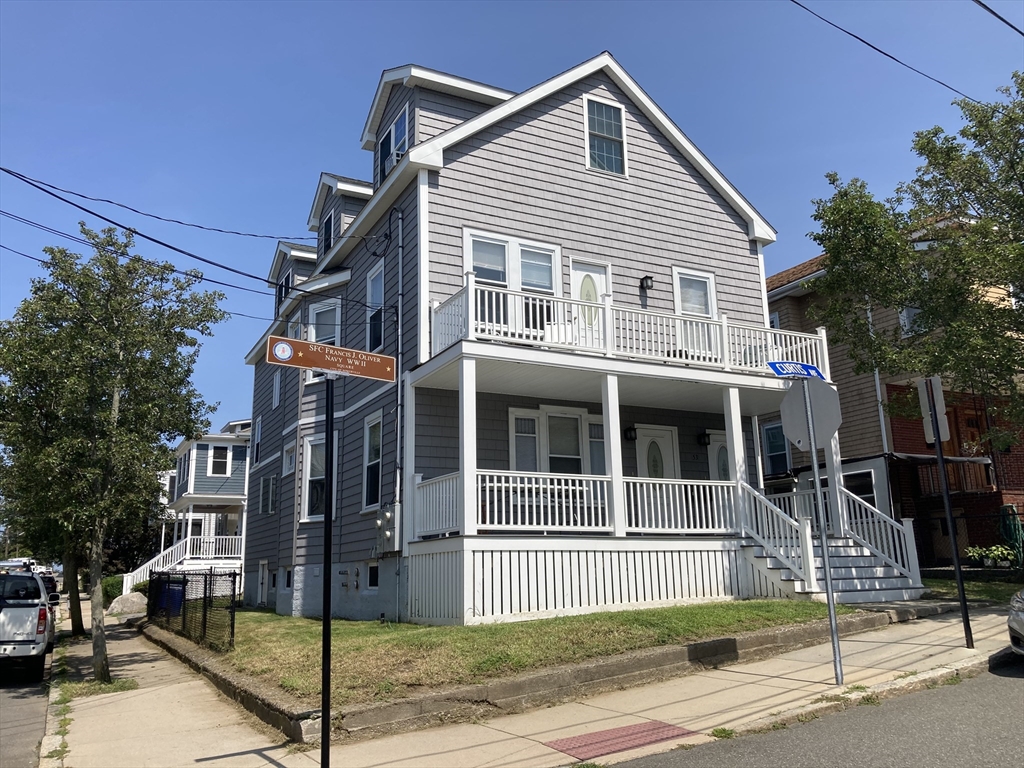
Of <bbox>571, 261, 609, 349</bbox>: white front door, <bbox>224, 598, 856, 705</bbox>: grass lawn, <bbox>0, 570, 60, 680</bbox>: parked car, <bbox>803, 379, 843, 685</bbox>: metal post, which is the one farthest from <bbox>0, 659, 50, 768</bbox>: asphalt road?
<bbox>571, 261, 609, 349</bbox>: white front door

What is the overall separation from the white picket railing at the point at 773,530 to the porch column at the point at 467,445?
5.26 m

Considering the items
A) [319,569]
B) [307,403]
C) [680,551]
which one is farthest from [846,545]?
[307,403]

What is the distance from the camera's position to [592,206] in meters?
17.6

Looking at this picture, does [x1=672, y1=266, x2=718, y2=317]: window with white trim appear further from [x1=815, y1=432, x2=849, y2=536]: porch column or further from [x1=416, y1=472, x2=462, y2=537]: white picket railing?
[x1=416, y1=472, x2=462, y2=537]: white picket railing

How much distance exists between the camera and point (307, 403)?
70.1 feet

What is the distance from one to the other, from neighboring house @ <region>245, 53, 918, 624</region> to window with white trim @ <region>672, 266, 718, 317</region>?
51 mm

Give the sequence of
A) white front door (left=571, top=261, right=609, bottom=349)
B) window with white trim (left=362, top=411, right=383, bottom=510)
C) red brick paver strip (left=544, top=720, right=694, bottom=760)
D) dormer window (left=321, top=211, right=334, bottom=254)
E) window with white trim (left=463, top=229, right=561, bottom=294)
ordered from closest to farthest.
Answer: red brick paver strip (left=544, top=720, right=694, bottom=760) → white front door (left=571, top=261, right=609, bottom=349) → window with white trim (left=463, top=229, right=561, bottom=294) → window with white trim (left=362, top=411, right=383, bottom=510) → dormer window (left=321, top=211, right=334, bottom=254)

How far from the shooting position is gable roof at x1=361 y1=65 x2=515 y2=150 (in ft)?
57.6

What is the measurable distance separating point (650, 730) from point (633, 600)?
6.43 m

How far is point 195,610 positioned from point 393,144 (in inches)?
429

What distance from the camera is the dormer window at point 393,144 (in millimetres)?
18094

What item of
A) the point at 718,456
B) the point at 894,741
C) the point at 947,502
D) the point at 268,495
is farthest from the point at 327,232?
the point at 894,741

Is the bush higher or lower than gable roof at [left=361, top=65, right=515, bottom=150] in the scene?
lower

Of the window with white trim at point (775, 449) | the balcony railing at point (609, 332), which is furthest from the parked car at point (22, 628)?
the window with white trim at point (775, 449)
